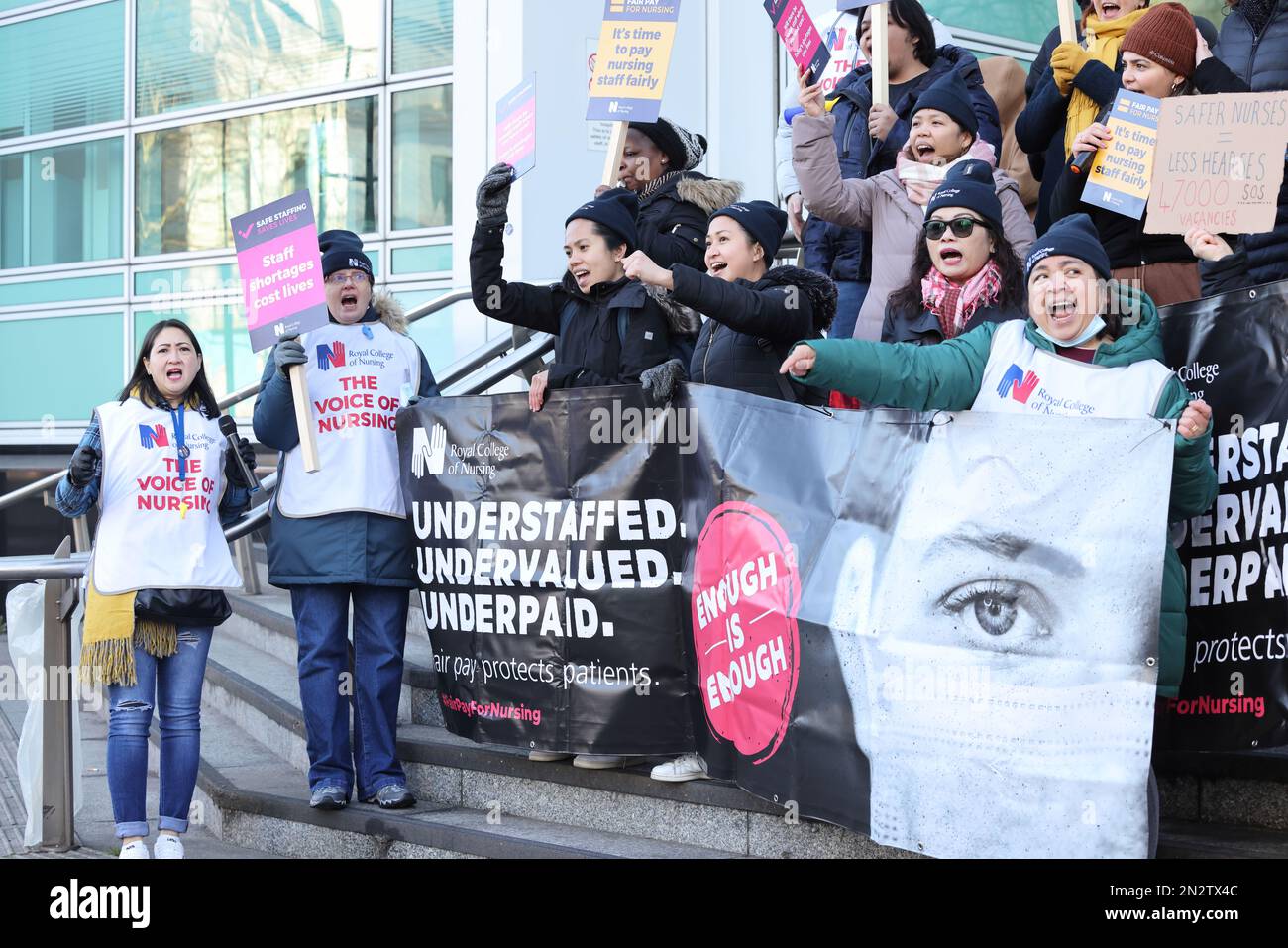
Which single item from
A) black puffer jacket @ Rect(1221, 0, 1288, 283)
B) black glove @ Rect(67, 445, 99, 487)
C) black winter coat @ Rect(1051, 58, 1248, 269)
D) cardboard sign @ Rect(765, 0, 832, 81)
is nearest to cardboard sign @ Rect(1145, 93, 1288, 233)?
black puffer jacket @ Rect(1221, 0, 1288, 283)

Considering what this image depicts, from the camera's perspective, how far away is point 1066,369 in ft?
12.5

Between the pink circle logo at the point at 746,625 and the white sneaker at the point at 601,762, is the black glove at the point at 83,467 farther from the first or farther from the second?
the pink circle logo at the point at 746,625

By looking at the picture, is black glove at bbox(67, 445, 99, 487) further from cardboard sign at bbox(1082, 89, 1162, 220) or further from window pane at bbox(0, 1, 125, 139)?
window pane at bbox(0, 1, 125, 139)

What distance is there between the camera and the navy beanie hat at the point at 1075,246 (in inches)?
153

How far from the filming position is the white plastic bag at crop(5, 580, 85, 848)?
5496mm

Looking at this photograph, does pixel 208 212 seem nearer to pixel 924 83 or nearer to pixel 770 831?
pixel 924 83

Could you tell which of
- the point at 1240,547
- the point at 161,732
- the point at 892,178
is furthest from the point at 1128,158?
the point at 161,732

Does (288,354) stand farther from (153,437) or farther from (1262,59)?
(1262,59)

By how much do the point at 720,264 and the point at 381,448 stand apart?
1.45 meters

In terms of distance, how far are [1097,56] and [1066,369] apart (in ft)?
7.51

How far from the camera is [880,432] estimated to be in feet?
12.4

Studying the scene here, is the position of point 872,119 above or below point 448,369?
above

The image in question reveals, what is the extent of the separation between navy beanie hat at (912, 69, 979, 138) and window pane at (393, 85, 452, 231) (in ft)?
20.5

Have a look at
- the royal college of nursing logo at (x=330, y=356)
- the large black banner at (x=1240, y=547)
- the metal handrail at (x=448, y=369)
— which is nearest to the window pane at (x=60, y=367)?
the metal handrail at (x=448, y=369)
